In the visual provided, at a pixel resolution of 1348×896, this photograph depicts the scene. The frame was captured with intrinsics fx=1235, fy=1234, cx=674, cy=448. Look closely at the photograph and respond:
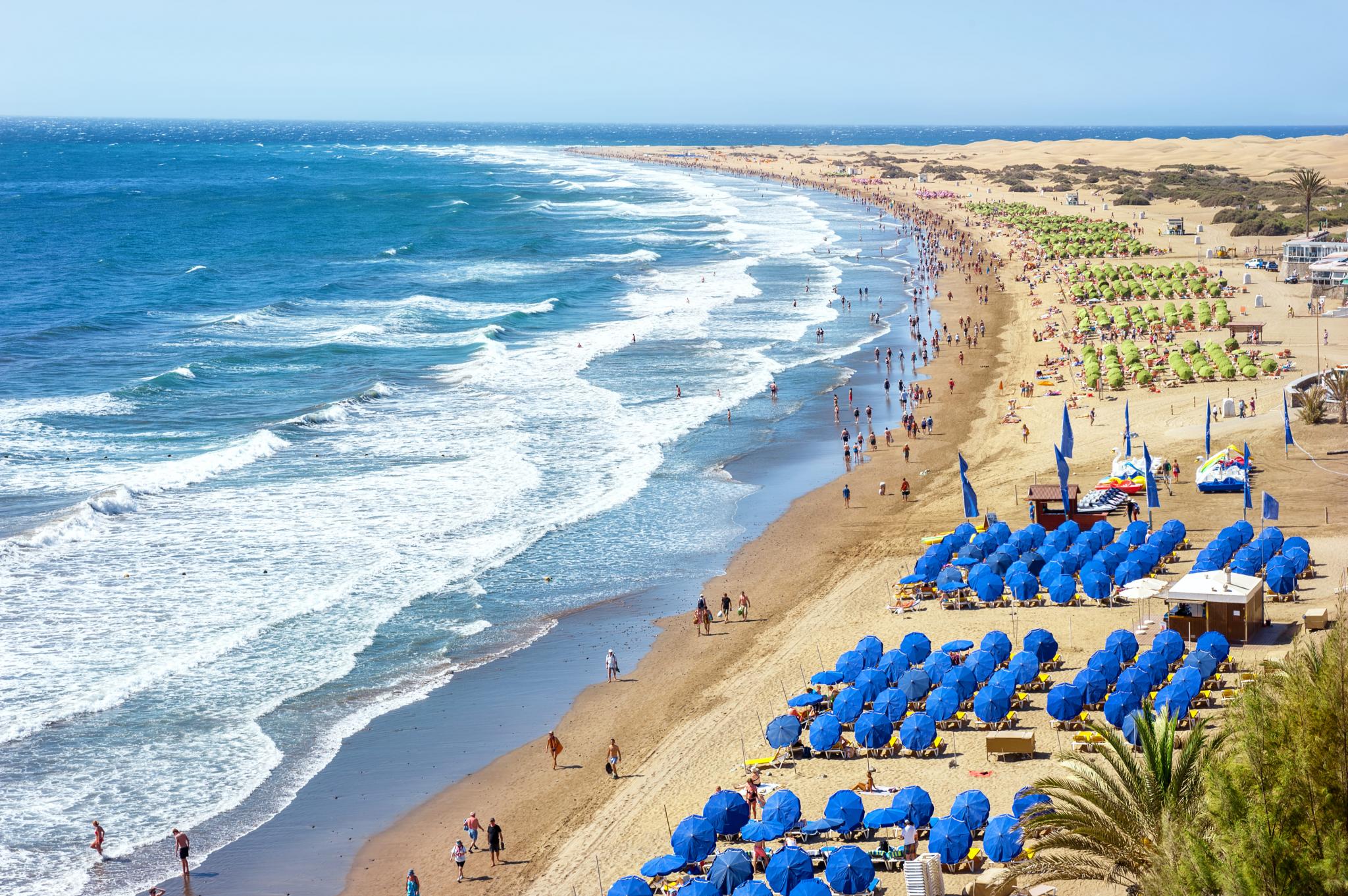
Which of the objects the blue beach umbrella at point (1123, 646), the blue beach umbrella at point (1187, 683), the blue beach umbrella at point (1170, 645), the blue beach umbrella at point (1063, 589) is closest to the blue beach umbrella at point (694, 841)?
the blue beach umbrella at point (1187, 683)

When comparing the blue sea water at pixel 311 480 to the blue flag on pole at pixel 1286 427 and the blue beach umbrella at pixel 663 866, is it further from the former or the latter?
the blue flag on pole at pixel 1286 427

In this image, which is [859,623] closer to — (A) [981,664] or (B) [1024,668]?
(A) [981,664]

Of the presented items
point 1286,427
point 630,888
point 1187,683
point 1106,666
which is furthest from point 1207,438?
point 630,888

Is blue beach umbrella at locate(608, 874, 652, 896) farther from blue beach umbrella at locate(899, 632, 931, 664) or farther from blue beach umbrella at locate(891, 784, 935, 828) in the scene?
blue beach umbrella at locate(899, 632, 931, 664)

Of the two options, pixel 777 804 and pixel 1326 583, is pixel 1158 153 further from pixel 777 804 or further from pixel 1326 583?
pixel 777 804

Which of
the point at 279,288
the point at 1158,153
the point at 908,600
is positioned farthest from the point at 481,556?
the point at 1158,153

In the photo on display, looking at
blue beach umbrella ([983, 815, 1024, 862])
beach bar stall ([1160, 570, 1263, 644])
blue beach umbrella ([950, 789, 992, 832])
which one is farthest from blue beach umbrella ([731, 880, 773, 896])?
beach bar stall ([1160, 570, 1263, 644])
